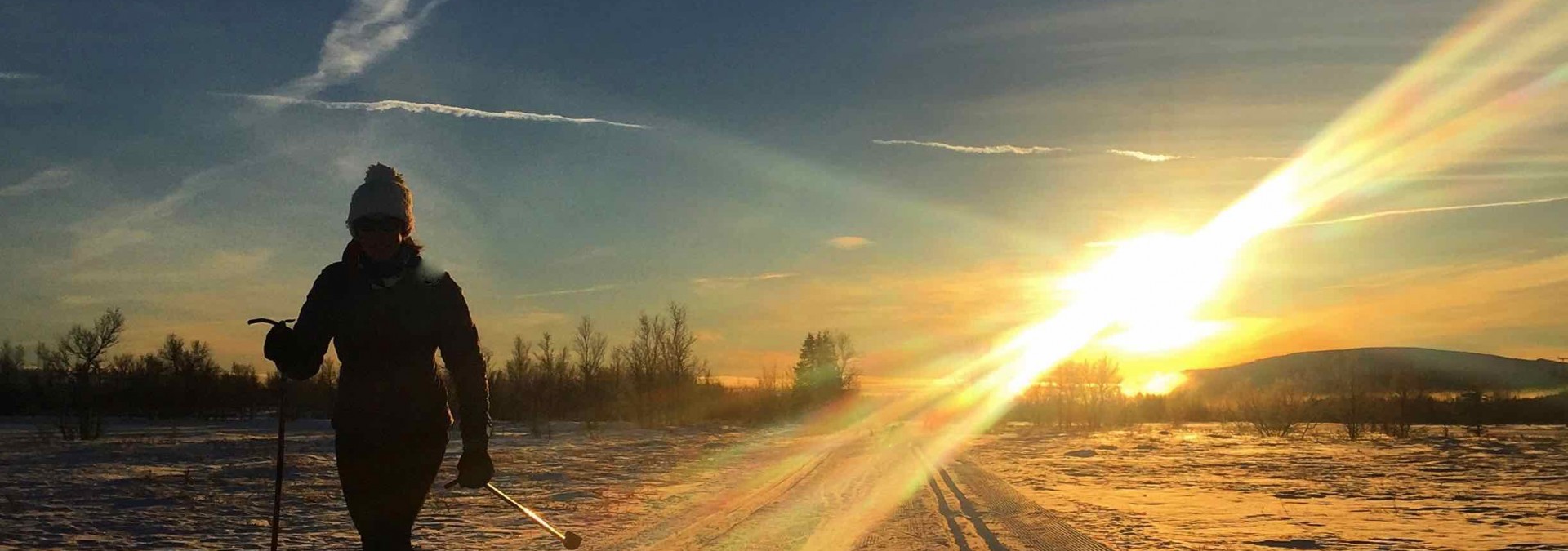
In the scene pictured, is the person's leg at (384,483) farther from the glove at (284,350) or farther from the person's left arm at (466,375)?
the glove at (284,350)

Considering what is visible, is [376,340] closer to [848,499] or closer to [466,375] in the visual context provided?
[466,375]

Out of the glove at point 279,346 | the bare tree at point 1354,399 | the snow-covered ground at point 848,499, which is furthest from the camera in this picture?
the bare tree at point 1354,399

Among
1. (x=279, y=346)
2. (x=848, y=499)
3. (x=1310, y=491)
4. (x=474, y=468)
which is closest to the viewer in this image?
(x=279, y=346)

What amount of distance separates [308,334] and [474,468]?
0.77 meters

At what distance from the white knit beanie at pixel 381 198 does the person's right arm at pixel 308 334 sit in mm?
259

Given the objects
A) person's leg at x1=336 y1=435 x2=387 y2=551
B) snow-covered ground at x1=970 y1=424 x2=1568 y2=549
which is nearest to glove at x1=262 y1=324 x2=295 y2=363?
person's leg at x1=336 y1=435 x2=387 y2=551

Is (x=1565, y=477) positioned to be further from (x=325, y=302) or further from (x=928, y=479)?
(x=325, y=302)

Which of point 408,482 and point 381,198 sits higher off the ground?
point 381,198

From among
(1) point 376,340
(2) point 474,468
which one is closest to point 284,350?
(1) point 376,340

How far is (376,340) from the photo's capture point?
3586mm

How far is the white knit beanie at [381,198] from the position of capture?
3.66 m

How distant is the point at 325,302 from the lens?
361 cm

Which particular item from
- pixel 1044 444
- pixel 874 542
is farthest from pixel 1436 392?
pixel 874 542

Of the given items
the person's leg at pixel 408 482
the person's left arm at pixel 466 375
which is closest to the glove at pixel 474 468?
the person's left arm at pixel 466 375
